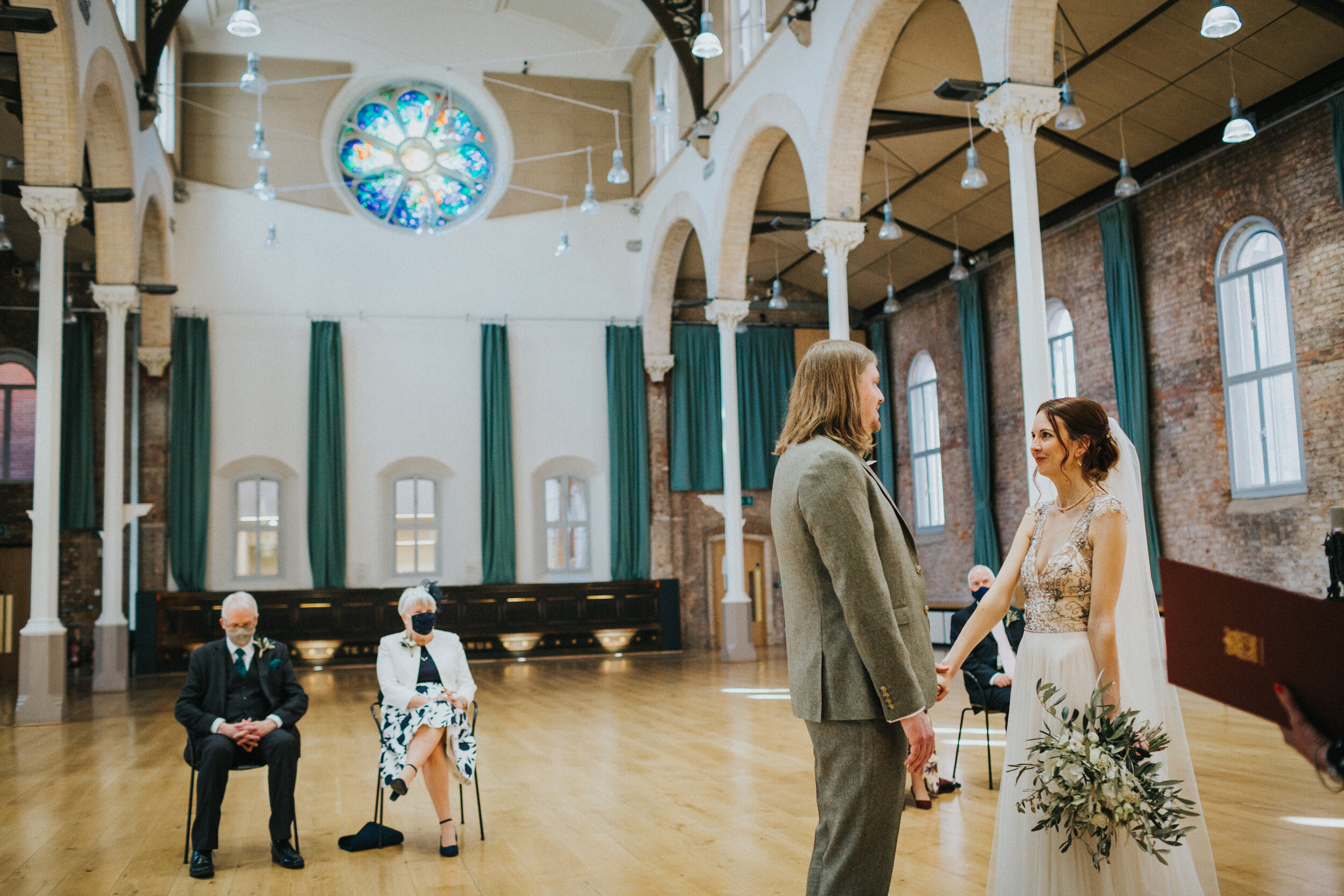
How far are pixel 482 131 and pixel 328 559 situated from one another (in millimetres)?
7497

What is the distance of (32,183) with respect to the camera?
996cm

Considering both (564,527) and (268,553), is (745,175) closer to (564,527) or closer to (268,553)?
Result: (564,527)

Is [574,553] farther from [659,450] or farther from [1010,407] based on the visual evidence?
[1010,407]

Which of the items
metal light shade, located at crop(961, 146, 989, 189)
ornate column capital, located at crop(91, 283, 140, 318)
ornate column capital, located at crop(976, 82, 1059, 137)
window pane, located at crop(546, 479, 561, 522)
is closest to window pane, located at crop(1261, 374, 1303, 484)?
metal light shade, located at crop(961, 146, 989, 189)

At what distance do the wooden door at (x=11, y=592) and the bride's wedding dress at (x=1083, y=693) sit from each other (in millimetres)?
16477

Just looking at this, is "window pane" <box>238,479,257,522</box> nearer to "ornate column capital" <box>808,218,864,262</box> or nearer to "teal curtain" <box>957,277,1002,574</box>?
"ornate column capital" <box>808,218,864,262</box>

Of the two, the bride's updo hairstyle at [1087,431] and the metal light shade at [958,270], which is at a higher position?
the metal light shade at [958,270]

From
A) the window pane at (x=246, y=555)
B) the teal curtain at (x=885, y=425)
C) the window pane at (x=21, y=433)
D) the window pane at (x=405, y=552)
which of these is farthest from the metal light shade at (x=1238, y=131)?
the window pane at (x=21, y=433)

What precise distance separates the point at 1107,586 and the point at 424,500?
14892mm

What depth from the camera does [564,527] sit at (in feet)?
56.9

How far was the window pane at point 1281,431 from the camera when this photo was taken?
436 inches

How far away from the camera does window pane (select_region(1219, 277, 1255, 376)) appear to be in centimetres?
1161

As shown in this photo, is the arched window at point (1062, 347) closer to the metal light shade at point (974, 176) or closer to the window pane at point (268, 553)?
the metal light shade at point (974, 176)

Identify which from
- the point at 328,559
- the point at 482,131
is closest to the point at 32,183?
the point at 328,559
